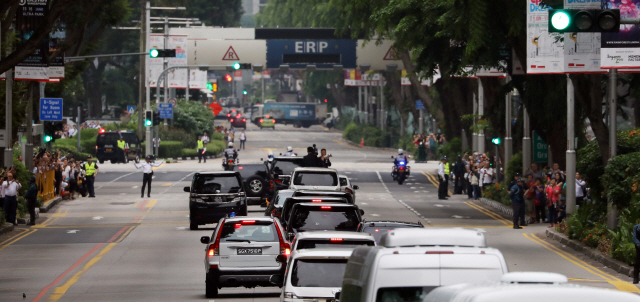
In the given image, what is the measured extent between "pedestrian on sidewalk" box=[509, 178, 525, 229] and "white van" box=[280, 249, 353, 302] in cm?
1738

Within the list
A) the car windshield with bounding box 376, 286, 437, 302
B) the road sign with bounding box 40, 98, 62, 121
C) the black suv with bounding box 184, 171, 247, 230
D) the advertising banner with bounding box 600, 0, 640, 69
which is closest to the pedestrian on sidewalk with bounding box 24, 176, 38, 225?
the black suv with bounding box 184, 171, 247, 230

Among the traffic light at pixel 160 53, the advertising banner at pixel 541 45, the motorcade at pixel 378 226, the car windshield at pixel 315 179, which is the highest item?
the traffic light at pixel 160 53

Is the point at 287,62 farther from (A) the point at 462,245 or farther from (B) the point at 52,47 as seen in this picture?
(A) the point at 462,245

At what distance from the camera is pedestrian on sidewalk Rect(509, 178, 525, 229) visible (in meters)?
28.4

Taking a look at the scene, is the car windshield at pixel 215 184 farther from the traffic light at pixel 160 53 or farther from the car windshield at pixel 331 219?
the traffic light at pixel 160 53

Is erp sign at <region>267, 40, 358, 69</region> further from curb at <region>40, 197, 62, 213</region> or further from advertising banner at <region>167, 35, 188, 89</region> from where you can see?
curb at <region>40, 197, 62, 213</region>

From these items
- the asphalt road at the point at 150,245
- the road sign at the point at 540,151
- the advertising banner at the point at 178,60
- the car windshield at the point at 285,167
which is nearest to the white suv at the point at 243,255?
the asphalt road at the point at 150,245

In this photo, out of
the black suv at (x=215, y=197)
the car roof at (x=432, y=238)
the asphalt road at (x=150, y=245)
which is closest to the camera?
the car roof at (x=432, y=238)

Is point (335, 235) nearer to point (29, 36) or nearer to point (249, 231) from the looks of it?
point (249, 231)

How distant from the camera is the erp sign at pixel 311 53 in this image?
5616 centimetres

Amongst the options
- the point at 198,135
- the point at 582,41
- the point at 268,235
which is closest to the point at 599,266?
the point at 582,41

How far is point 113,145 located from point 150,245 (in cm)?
3622

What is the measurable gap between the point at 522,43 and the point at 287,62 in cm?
2783

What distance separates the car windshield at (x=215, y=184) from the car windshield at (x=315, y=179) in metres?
2.23
